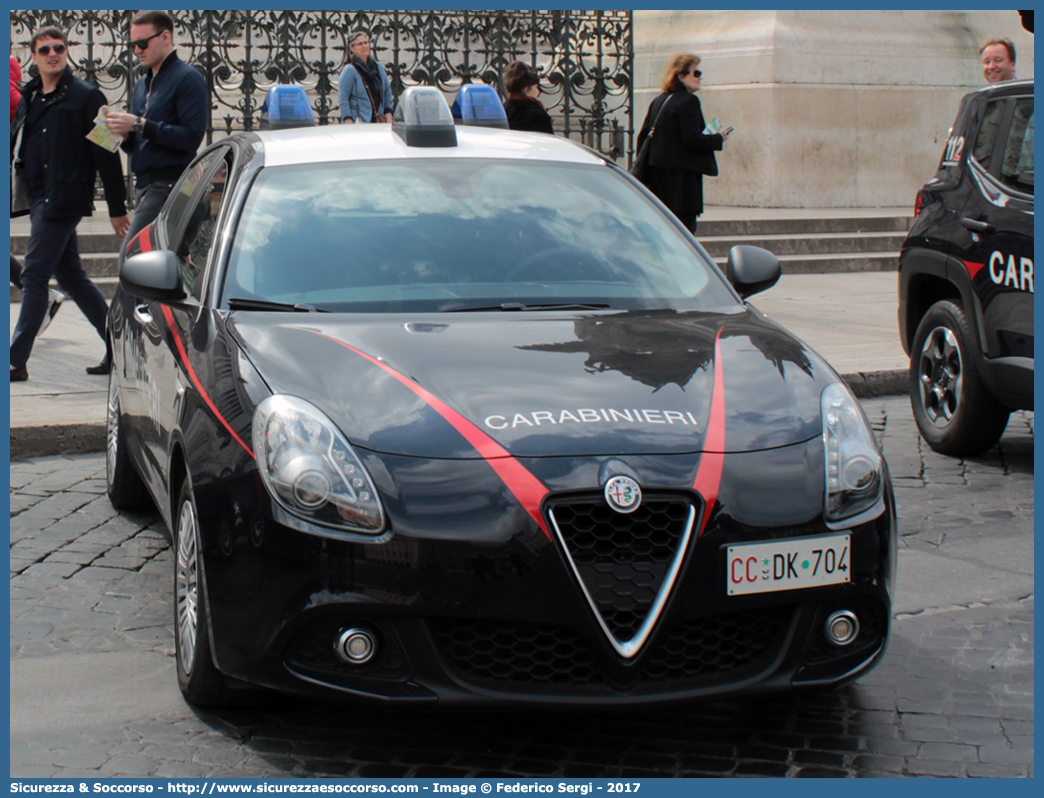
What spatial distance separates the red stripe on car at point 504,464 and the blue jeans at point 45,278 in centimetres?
488

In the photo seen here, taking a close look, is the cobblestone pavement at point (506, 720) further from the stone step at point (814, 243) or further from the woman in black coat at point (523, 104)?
the stone step at point (814, 243)

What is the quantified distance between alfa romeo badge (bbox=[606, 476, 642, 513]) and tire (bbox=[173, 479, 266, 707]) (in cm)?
102

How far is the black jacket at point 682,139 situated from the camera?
1041 centimetres

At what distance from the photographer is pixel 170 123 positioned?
770 centimetres

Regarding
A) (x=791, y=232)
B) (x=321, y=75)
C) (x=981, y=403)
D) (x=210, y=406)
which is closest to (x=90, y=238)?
(x=321, y=75)

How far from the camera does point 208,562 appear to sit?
337 centimetres

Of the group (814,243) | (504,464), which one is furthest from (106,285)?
(504,464)

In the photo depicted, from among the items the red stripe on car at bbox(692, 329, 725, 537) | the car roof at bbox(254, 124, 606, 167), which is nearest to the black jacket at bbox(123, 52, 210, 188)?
the car roof at bbox(254, 124, 606, 167)

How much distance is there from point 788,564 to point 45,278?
5650 millimetres

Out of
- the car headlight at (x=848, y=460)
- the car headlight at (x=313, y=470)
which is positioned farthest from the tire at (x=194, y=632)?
the car headlight at (x=848, y=460)

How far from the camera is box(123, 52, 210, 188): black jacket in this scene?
24.7ft

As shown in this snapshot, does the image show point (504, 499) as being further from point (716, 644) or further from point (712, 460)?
point (716, 644)

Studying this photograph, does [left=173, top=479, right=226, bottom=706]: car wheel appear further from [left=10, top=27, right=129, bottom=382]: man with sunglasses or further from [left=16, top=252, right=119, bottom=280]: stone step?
[left=16, top=252, right=119, bottom=280]: stone step
